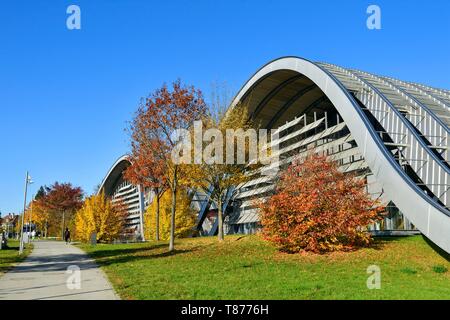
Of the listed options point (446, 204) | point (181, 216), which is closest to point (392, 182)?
point (446, 204)

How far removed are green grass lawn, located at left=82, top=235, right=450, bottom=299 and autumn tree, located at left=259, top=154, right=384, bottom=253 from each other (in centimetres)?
75

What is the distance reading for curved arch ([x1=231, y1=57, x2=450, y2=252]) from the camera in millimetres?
14837

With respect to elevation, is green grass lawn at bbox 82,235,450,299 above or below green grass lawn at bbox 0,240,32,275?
above

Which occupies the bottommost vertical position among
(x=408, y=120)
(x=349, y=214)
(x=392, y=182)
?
(x=349, y=214)

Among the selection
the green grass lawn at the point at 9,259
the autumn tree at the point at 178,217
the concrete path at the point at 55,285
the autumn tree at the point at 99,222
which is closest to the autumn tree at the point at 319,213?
the concrete path at the point at 55,285

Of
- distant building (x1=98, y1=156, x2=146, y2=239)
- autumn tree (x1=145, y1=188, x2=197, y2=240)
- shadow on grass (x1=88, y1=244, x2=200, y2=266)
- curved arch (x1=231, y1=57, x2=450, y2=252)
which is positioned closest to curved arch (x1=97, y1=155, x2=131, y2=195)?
distant building (x1=98, y1=156, x2=146, y2=239)

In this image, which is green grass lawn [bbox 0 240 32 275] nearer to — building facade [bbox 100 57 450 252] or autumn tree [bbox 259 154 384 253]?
autumn tree [bbox 259 154 384 253]

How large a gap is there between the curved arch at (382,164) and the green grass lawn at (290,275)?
1217 millimetres

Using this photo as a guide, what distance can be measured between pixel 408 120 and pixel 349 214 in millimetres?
8470

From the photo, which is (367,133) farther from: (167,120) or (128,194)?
(128,194)

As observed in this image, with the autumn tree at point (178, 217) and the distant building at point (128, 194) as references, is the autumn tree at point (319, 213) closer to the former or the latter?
the autumn tree at point (178, 217)
